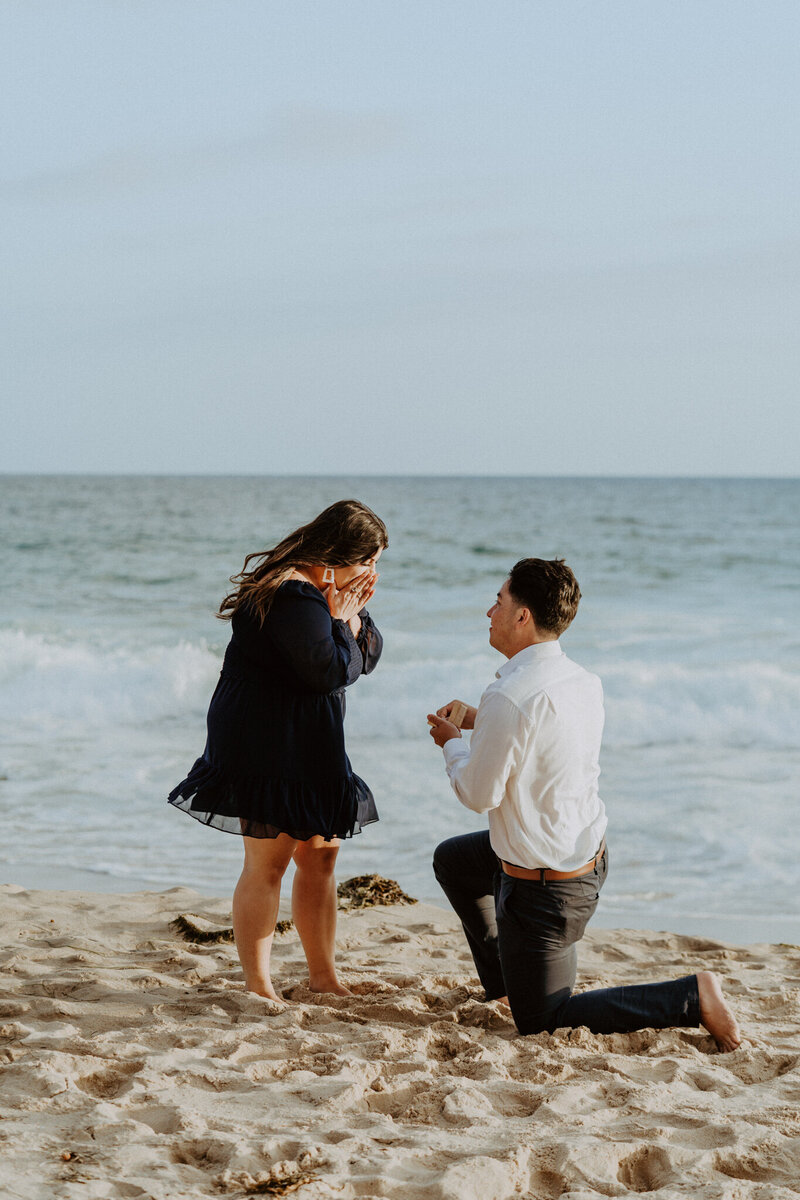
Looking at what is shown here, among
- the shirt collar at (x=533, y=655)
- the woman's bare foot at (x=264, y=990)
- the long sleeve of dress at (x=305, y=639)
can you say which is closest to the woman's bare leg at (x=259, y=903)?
the woman's bare foot at (x=264, y=990)

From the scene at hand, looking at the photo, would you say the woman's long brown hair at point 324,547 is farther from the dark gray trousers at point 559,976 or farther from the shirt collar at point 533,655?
the dark gray trousers at point 559,976

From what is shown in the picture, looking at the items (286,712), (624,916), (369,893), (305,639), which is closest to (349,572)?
(305,639)

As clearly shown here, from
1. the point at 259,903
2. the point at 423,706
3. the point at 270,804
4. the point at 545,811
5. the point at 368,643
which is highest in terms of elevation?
the point at 368,643

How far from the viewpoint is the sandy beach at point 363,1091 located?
8.26 feet

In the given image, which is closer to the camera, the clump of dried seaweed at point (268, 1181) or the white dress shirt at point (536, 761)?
the clump of dried seaweed at point (268, 1181)

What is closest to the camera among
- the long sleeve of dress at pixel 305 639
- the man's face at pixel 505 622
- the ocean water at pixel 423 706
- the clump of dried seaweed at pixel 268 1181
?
the clump of dried seaweed at pixel 268 1181

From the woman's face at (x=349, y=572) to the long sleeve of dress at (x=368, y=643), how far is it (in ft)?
0.86

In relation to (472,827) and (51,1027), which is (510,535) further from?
(51,1027)

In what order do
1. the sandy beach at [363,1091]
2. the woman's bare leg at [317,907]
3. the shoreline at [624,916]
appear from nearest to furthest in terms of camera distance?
the sandy beach at [363,1091] → the woman's bare leg at [317,907] → the shoreline at [624,916]

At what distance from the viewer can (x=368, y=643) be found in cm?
400

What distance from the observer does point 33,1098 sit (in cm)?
288

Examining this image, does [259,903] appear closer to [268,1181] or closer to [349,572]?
[349,572]

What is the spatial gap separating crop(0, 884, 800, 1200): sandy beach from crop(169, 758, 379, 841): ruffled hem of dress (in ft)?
2.09

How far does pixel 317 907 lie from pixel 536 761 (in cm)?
121
